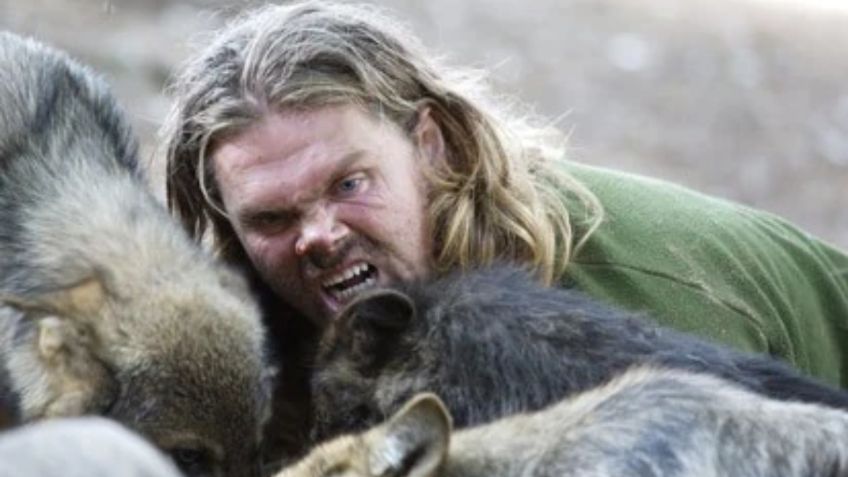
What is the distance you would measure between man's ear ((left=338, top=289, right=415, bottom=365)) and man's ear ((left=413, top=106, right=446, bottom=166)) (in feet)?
2.41

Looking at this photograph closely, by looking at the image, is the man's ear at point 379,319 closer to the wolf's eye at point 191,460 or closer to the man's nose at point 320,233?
the man's nose at point 320,233

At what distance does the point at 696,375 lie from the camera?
3756mm

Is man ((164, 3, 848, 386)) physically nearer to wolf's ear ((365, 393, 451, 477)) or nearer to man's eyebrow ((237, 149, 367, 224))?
man's eyebrow ((237, 149, 367, 224))

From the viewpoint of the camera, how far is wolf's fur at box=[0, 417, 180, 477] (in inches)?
103

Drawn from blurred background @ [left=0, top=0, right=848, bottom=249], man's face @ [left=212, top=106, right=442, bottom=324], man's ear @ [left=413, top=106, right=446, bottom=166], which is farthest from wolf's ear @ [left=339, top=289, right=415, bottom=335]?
blurred background @ [left=0, top=0, right=848, bottom=249]

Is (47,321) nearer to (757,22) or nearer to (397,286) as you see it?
(397,286)

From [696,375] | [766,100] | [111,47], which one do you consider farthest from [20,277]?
[766,100]

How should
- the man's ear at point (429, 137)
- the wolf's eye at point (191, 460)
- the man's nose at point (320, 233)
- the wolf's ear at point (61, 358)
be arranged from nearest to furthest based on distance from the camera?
the wolf's eye at point (191, 460) → the wolf's ear at point (61, 358) → the man's nose at point (320, 233) → the man's ear at point (429, 137)

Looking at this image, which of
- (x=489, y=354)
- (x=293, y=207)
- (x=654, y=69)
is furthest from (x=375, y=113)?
(x=654, y=69)

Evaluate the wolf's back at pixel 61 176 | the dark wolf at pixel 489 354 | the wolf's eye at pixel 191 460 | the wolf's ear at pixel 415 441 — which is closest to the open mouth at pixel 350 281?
the dark wolf at pixel 489 354

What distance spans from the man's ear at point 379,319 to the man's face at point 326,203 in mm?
341

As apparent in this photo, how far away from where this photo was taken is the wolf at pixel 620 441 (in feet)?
11.2

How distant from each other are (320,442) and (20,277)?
2.50 feet

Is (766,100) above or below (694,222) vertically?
below
